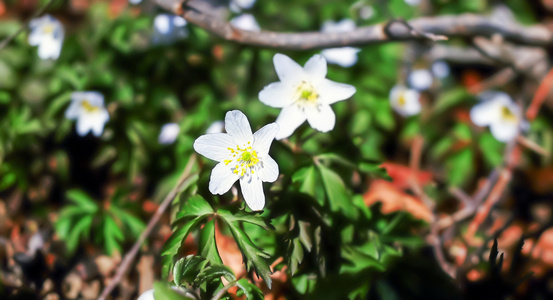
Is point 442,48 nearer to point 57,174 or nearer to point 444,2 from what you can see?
point 444,2

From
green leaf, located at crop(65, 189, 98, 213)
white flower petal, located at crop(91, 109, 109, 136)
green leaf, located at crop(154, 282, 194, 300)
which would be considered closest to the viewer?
green leaf, located at crop(154, 282, 194, 300)

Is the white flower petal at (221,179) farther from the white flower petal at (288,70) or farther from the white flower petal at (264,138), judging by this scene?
the white flower petal at (288,70)

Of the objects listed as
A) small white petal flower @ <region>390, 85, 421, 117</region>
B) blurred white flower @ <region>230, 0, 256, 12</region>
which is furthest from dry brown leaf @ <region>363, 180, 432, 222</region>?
blurred white flower @ <region>230, 0, 256, 12</region>

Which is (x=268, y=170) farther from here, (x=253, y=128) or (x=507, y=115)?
(x=507, y=115)

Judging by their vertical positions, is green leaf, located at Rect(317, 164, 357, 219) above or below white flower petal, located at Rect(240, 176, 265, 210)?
below

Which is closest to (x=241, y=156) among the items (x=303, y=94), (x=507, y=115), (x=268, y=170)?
(x=268, y=170)

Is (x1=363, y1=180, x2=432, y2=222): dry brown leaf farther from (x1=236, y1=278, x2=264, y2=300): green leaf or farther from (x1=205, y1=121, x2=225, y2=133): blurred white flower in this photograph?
(x1=236, y1=278, x2=264, y2=300): green leaf
